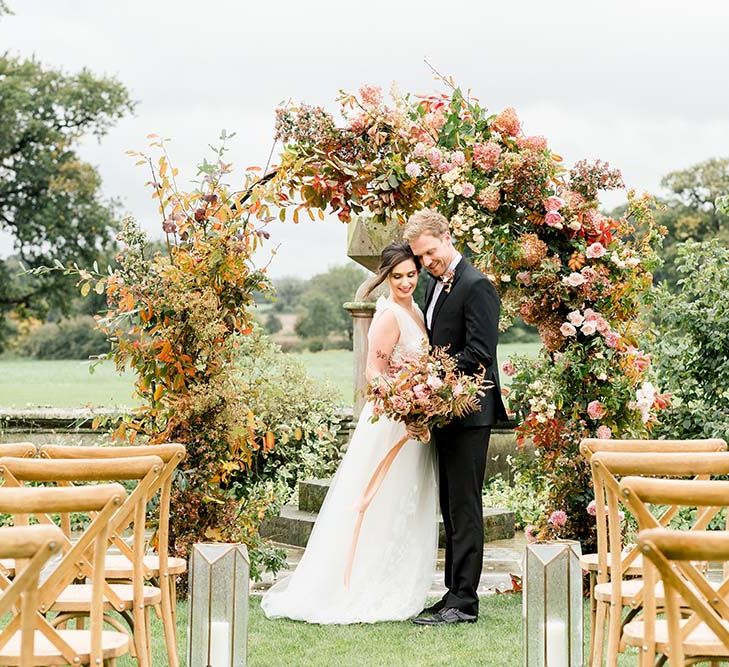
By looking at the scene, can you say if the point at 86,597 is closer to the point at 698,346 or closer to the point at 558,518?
the point at 558,518

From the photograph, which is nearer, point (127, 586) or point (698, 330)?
point (127, 586)

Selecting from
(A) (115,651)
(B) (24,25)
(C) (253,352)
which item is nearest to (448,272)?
(A) (115,651)

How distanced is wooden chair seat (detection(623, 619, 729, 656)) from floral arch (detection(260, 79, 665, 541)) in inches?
130

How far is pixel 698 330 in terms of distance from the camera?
977cm

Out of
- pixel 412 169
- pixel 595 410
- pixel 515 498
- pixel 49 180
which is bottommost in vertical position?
pixel 515 498

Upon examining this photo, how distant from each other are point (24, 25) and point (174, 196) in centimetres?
3388

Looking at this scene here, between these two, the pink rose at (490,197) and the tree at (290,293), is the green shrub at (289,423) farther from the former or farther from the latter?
the tree at (290,293)

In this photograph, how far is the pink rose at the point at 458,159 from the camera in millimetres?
7098

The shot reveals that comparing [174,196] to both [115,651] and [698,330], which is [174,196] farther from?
[698,330]

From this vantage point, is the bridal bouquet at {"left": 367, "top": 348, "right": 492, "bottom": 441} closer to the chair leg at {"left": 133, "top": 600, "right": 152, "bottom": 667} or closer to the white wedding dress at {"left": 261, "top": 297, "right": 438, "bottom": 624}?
the white wedding dress at {"left": 261, "top": 297, "right": 438, "bottom": 624}

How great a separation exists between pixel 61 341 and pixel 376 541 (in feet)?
93.0

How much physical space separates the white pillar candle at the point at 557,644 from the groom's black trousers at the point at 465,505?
2573 mm

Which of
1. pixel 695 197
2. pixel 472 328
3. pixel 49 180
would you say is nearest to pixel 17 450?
pixel 472 328

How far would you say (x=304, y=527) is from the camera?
30.1 ft
